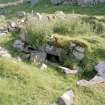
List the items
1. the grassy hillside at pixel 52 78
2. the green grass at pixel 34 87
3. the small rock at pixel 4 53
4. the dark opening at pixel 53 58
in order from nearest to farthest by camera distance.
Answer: the green grass at pixel 34 87 → the grassy hillside at pixel 52 78 → the small rock at pixel 4 53 → the dark opening at pixel 53 58

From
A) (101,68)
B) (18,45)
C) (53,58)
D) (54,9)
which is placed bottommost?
(54,9)

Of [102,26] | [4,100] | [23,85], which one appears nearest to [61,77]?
[23,85]

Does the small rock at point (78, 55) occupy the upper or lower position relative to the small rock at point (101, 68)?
upper

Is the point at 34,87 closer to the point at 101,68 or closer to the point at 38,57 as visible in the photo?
the point at 38,57

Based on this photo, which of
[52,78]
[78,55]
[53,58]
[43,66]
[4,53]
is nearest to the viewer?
[52,78]

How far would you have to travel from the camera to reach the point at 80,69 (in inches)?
376

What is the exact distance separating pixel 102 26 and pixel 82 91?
3.47 m

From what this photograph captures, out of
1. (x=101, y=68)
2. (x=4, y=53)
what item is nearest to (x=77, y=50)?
(x=101, y=68)

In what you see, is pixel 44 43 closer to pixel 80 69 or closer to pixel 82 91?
pixel 80 69

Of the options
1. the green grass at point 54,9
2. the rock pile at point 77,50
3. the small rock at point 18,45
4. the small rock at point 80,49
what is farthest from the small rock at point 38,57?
the green grass at point 54,9

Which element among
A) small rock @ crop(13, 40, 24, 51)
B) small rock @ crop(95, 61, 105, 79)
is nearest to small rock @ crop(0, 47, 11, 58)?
small rock @ crop(13, 40, 24, 51)

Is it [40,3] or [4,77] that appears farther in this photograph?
[40,3]

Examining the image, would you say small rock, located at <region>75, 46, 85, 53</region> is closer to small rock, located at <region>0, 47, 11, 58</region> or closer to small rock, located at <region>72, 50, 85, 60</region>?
small rock, located at <region>72, 50, 85, 60</region>

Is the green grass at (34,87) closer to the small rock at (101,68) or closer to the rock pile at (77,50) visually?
the small rock at (101,68)
